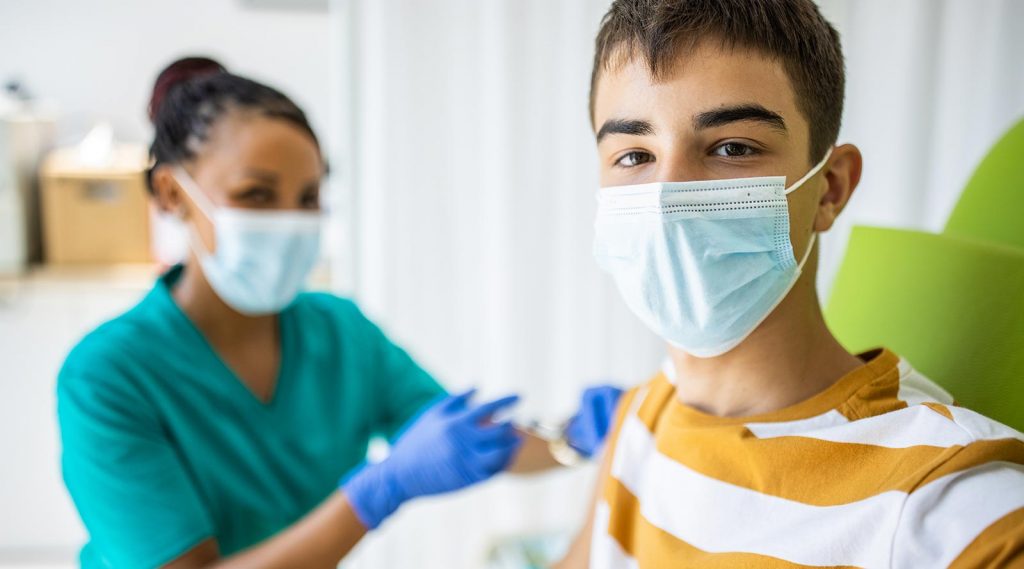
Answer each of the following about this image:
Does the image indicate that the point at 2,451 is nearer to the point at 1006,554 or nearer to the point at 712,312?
the point at 712,312

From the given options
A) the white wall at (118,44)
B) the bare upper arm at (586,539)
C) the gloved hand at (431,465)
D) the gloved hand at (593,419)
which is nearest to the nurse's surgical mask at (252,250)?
the gloved hand at (431,465)

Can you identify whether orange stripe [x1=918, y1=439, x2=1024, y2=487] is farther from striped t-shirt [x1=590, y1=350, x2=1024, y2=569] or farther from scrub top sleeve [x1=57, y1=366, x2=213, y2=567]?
scrub top sleeve [x1=57, y1=366, x2=213, y2=567]

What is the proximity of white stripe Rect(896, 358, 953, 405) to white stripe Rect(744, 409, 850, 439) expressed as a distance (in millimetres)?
65

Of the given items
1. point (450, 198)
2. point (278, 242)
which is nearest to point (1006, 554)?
point (278, 242)

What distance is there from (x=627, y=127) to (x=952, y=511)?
0.46 metres

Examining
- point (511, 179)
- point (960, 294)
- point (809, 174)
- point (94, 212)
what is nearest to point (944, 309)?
point (960, 294)

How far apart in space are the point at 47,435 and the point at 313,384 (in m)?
1.81

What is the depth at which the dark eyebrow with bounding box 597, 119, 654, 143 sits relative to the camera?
879mm

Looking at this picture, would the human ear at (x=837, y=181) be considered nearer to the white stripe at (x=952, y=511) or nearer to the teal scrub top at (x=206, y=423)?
the white stripe at (x=952, y=511)

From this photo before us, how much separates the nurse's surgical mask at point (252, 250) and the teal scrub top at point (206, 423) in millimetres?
94

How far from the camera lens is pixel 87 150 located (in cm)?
298

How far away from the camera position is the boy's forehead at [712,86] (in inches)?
33.6

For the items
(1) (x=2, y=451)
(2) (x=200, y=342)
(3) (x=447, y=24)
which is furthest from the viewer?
(1) (x=2, y=451)

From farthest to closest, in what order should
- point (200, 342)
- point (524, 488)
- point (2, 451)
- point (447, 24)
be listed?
point (2, 451), point (524, 488), point (447, 24), point (200, 342)
